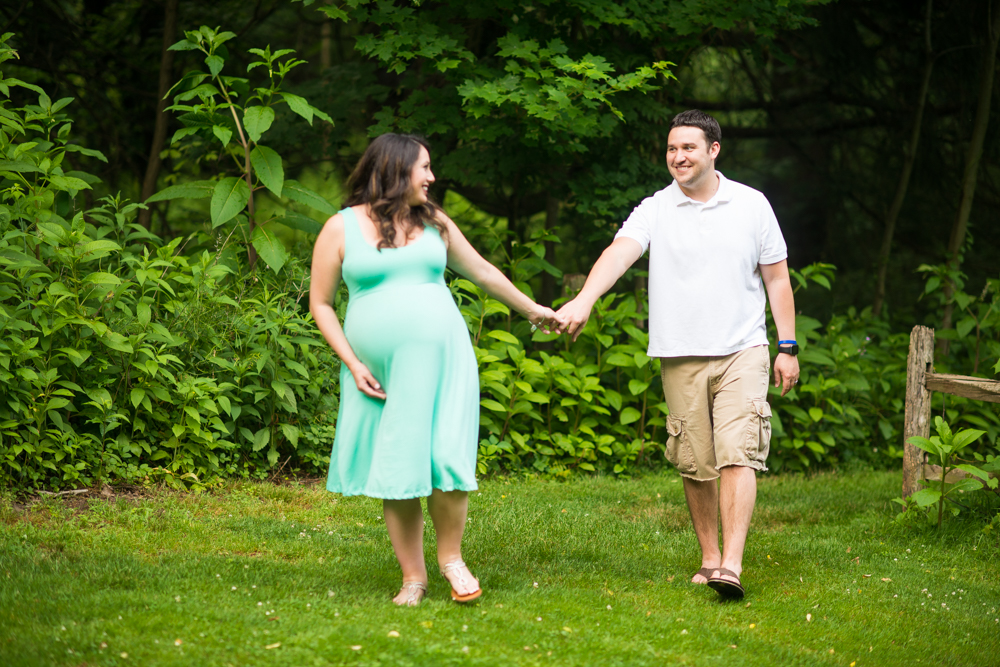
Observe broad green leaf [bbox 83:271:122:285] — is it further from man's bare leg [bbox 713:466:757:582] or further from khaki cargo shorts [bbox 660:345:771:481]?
man's bare leg [bbox 713:466:757:582]

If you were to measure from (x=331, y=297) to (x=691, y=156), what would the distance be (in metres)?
1.71

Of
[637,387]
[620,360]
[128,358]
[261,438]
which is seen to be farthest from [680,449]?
[128,358]

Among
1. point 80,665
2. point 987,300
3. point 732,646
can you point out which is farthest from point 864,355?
point 80,665

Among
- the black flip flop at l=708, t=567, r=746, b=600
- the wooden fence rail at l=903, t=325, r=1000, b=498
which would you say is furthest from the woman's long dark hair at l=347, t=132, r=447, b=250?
the wooden fence rail at l=903, t=325, r=1000, b=498

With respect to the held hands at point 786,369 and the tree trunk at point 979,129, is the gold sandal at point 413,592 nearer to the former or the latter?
the held hands at point 786,369

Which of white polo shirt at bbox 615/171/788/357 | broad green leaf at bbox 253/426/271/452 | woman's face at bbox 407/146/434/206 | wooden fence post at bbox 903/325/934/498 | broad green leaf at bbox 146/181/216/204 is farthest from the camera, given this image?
broad green leaf at bbox 146/181/216/204

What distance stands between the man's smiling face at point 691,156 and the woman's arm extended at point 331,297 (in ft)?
5.05

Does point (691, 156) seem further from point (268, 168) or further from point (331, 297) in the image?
point (268, 168)

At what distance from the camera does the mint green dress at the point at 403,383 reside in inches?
123

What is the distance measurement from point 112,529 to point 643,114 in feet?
15.5

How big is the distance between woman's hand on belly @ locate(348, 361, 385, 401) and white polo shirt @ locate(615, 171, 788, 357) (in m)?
1.42

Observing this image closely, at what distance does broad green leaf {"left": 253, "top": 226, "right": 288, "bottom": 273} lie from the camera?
5.46m

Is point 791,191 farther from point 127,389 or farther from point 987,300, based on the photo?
point 127,389

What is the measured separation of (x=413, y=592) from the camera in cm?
336
